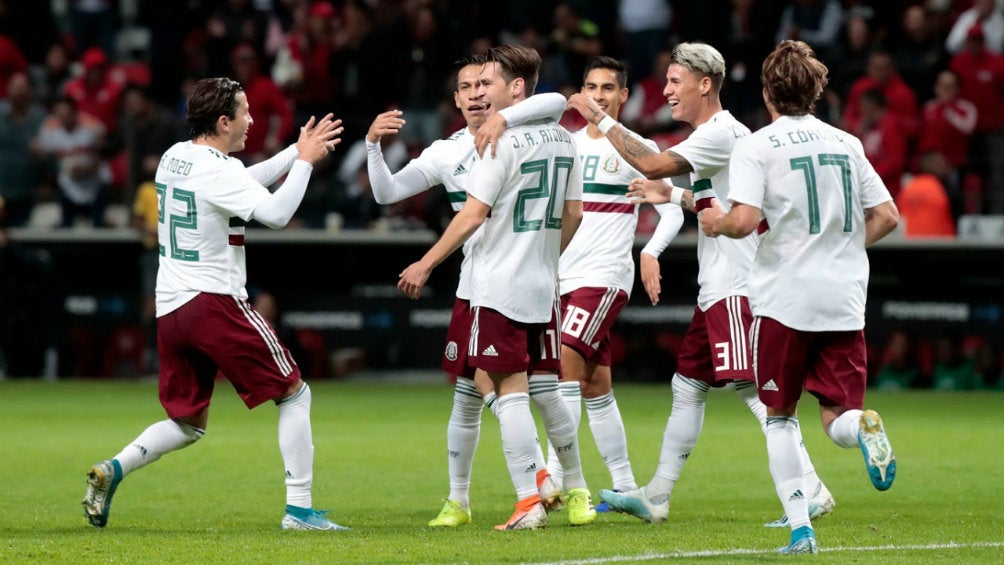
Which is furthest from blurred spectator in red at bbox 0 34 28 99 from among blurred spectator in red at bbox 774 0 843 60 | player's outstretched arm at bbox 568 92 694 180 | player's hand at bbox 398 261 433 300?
player's outstretched arm at bbox 568 92 694 180

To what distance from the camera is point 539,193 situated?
7.38 metres

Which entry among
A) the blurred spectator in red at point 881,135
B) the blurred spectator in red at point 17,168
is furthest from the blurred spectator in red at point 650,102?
the blurred spectator in red at point 17,168

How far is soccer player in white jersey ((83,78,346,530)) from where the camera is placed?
7.42 metres

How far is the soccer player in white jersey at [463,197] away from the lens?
7449mm

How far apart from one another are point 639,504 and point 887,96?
10561mm

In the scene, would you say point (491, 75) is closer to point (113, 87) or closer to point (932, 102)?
point (932, 102)

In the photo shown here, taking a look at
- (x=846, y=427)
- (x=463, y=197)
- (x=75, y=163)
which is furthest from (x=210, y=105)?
(x=75, y=163)

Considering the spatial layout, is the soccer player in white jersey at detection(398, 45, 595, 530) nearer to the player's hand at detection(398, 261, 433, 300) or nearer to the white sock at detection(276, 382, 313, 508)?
the player's hand at detection(398, 261, 433, 300)

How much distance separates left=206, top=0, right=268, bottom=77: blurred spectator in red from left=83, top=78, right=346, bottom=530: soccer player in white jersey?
12.6 m

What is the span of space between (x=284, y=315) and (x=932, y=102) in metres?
7.80

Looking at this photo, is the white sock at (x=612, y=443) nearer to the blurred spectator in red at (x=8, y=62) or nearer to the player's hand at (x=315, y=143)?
the player's hand at (x=315, y=143)

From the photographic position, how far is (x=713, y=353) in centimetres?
789

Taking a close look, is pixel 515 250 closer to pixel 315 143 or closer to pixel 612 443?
pixel 315 143

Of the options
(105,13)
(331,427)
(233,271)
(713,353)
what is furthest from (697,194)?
(105,13)
